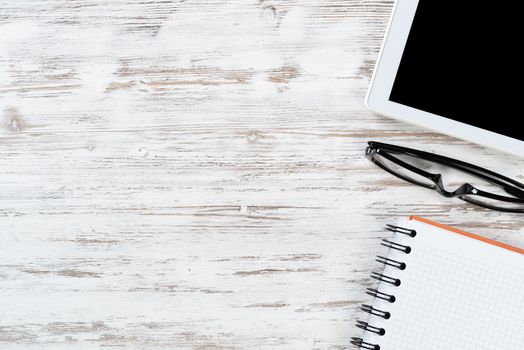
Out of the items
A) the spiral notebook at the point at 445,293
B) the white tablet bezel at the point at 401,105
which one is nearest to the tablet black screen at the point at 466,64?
the white tablet bezel at the point at 401,105

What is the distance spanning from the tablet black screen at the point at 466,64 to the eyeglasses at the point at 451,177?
0.07m

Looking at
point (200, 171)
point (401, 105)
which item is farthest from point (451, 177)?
point (200, 171)

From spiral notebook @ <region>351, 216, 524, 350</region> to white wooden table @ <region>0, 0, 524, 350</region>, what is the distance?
4cm

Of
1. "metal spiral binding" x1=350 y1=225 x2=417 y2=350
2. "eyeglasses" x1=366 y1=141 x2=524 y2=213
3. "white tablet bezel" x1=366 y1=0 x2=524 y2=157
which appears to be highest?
"white tablet bezel" x1=366 y1=0 x2=524 y2=157

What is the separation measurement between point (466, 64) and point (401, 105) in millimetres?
90

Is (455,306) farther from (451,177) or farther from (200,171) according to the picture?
(200,171)

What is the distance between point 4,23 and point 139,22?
193 mm

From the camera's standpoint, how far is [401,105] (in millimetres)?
719

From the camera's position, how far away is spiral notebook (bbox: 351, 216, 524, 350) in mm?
740

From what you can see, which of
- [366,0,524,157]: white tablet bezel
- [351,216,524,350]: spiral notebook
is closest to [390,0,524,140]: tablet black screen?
[366,0,524,157]: white tablet bezel

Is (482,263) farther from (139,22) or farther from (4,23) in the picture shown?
(4,23)

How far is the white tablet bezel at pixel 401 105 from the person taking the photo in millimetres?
699

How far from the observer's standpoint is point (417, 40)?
2.29ft

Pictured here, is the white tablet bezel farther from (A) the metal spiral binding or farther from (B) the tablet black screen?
(A) the metal spiral binding
